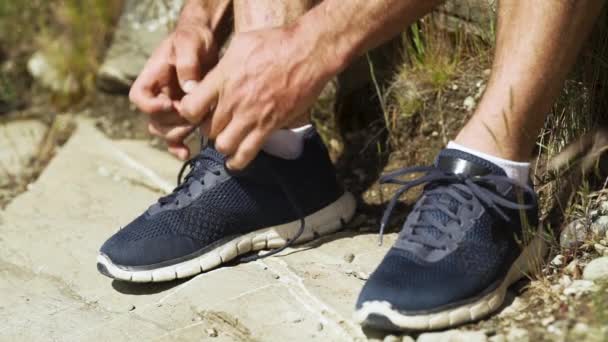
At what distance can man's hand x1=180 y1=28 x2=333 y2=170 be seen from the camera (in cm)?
195

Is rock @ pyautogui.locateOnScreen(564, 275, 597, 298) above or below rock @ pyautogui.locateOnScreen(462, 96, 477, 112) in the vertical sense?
below

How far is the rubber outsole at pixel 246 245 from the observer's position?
7.07 ft

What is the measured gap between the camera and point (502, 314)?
185cm

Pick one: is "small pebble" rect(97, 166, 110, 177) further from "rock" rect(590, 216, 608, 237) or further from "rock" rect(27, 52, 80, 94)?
"rock" rect(590, 216, 608, 237)

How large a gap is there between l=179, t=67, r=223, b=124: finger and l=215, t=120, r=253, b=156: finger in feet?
0.22

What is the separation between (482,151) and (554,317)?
0.37m

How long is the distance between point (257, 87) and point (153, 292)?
60cm

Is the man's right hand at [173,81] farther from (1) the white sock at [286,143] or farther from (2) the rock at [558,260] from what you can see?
(2) the rock at [558,260]

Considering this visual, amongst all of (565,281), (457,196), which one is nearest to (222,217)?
(457,196)

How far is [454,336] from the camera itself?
1761 mm

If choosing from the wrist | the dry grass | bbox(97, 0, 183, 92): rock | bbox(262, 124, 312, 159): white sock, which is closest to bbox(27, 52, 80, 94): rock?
the dry grass

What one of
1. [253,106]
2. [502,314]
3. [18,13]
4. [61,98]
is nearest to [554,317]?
[502,314]

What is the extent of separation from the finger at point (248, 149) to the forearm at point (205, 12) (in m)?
0.55

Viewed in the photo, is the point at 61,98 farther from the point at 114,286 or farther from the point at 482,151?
the point at 482,151
